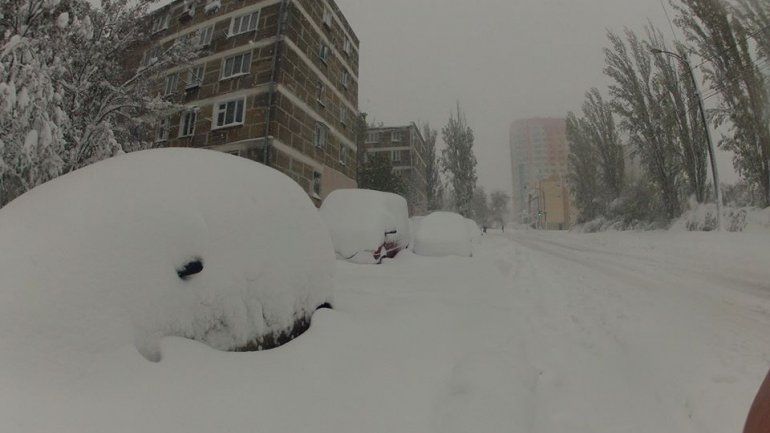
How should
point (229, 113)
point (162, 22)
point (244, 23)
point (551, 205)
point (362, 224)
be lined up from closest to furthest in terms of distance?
point (362, 224) → point (229, 113) → point (244, 23) → point (162, 22) → point (551, 205)

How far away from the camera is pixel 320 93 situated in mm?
16328

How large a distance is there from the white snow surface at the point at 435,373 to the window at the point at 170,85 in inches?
685

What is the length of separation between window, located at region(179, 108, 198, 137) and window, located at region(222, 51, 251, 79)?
7.35 feet

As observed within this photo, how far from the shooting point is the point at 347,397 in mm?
1678

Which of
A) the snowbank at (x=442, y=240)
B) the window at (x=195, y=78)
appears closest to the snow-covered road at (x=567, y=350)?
the snowbank at (x=442, y=240)

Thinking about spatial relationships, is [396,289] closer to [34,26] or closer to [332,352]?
[332,352]

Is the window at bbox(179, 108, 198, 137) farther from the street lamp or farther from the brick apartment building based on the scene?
the brick apartment building

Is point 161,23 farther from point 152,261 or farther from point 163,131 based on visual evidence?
point 152,261

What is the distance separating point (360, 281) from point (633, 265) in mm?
6300

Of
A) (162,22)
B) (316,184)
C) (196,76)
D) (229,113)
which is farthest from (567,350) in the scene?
(162,22)

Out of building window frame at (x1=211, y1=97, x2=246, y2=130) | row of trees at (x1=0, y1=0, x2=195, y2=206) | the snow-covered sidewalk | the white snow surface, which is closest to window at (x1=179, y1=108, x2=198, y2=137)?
building window frame at (x1=211, y1=97, x2=246, y2=130)

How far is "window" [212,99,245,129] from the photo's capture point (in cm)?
1391

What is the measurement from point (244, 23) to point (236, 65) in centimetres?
198

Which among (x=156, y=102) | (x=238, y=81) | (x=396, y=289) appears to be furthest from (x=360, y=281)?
(x=238, y=81)
